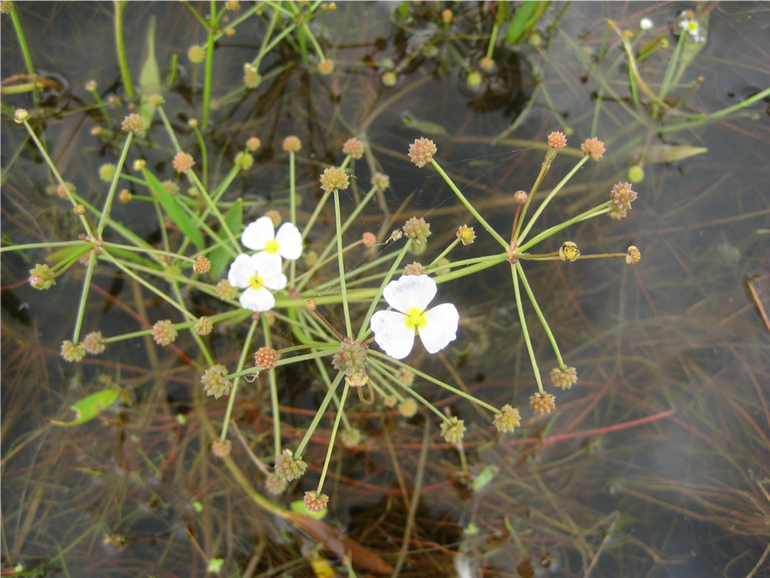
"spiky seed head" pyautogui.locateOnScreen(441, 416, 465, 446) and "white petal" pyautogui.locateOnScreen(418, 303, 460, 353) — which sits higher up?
"white petal" pyautogui.locateOnScreen(418, 303, 460, 353)

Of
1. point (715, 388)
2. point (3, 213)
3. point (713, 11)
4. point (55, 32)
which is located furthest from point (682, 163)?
point (3, 213)

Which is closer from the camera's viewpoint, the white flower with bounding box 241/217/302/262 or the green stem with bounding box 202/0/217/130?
the white flower with bounding box 241/217/302/262

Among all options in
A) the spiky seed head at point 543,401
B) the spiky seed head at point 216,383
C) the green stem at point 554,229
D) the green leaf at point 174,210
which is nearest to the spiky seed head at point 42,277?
the green leaf at point 174,210

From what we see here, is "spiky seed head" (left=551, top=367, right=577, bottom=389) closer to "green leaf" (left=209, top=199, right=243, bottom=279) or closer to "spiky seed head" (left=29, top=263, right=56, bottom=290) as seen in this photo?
"green leaf" (left=209, top=199, right=243, bottom=279)

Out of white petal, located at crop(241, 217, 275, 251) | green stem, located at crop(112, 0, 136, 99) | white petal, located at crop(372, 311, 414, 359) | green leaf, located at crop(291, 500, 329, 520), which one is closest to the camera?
white petal, located at crop(372, 311, 414, 359)

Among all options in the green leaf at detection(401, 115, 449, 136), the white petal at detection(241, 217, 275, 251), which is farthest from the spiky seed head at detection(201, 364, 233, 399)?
the green leaf at detection(401, 115, 449, 136)

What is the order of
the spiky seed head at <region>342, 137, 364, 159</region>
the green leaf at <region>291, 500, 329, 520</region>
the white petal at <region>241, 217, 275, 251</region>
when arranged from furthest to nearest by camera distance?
the green leaf at <region>291, 500, 329, 520</region> < the spiky seed head at <region>342, 137, 364, 159</region> < the white petal at <region>241, 217, 275, 251</region>

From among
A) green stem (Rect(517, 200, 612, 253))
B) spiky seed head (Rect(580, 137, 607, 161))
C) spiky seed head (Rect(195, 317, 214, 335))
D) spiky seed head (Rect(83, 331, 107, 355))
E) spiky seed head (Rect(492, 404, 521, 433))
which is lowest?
spiky seed head (Rect(492, 404, 521, 433))
